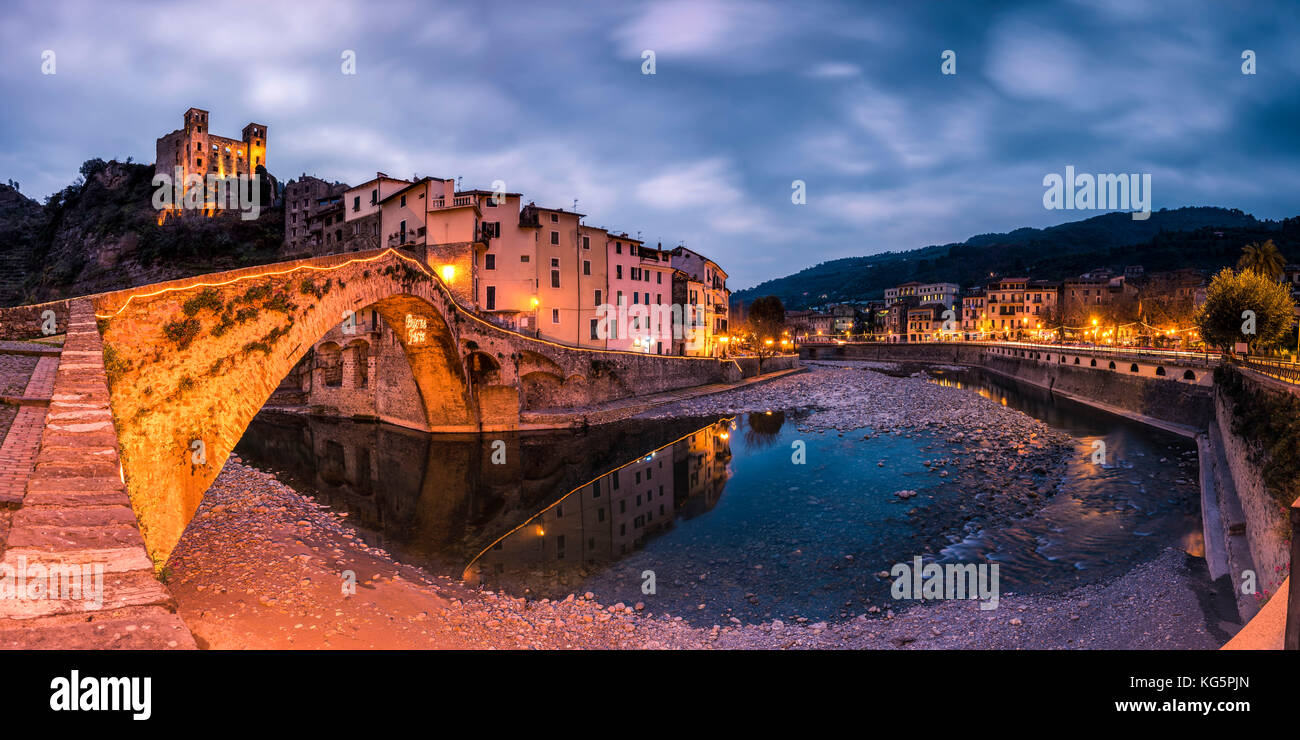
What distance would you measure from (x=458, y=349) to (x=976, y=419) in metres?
28.5

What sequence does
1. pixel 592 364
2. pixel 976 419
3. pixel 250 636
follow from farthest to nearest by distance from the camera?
pixel 592 364 → pixel 976 419 → pixel 250 636

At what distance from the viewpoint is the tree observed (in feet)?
102

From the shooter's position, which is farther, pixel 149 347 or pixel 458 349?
pixel 458 349

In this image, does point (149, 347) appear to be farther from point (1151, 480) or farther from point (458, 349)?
point (1151, 480)

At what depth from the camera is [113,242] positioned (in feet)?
217

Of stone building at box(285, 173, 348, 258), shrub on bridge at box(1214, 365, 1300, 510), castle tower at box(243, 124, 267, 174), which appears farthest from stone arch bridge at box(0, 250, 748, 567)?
castle tower at box(243, 124, 267, 174)

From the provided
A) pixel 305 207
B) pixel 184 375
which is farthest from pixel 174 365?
pixel 305 207

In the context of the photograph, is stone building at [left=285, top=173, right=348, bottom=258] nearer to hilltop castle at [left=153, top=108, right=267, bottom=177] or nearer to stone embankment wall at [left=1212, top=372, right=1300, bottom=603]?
hilltop castle at [left=153, top=108, right=267, bottom=177]

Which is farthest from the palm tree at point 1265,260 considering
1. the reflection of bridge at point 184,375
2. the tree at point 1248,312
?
the reflection of bridge at point 184,375

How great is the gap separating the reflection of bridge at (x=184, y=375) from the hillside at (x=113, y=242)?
48.4 metres

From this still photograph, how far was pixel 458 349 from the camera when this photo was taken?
28312 millimetres

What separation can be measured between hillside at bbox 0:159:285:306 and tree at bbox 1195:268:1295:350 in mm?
80238

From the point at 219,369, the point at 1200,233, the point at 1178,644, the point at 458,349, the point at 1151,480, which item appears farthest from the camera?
the point at 1200,233

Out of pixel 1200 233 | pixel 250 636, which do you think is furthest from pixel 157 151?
pixel 1200 233
